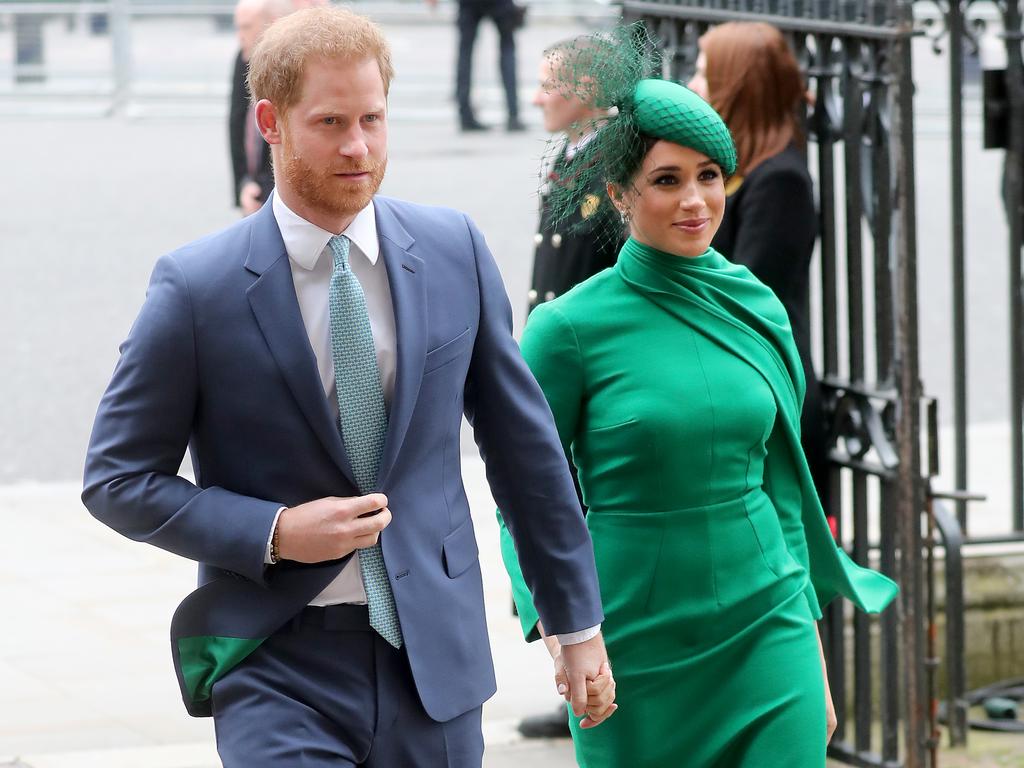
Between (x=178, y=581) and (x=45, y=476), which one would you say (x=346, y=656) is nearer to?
(x=178, y=581)

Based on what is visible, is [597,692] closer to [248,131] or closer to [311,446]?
[311,446]

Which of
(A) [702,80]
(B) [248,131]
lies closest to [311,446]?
(A) [702,80]

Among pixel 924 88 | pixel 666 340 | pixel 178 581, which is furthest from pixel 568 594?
pixel 924 88

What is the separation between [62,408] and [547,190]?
5.64 meters

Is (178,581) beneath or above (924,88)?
beneath

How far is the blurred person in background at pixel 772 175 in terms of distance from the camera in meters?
4.89

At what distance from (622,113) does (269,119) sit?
914 mm

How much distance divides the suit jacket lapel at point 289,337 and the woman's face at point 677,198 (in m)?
0.94

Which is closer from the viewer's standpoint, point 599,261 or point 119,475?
point 119,475

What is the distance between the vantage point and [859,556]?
504 cm

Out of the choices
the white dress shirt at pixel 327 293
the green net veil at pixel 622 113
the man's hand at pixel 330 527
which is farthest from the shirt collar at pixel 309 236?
the green net veil at pixel 622 113

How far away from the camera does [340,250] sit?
9.66 feet

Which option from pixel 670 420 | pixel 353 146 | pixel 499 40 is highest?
pixel 499 40

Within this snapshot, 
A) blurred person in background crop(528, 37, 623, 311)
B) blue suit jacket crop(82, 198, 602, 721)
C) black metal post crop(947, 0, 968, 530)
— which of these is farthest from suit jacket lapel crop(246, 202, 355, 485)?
black metal post crop(947, 0, 968, 530)
